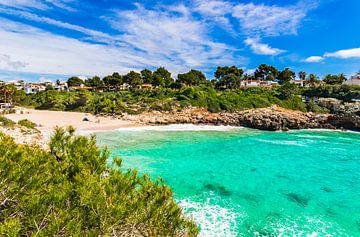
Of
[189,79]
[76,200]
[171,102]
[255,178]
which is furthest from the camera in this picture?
[189,79]

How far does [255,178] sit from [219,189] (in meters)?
4.12

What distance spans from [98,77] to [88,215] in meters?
103

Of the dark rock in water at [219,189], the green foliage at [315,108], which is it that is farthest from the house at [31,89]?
the dark rock in water at [219,189]

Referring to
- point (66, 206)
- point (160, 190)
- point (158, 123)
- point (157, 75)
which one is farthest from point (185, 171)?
point (157, 75)

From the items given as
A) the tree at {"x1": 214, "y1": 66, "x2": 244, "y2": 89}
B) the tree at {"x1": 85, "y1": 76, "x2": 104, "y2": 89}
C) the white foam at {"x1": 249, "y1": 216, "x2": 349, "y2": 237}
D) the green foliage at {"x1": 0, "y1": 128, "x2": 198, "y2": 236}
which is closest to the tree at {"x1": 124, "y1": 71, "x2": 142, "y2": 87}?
the tree at {"x1": 85, "y1": 76, "x2": 104, "y2": 89}

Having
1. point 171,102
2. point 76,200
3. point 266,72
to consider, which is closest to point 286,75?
point 266,72

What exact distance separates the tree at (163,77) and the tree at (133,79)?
7.11 m

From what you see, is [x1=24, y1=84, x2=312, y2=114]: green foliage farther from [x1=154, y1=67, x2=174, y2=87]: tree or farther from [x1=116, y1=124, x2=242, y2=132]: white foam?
[x1=154, y1=67, x2=174, y2=87]: tree

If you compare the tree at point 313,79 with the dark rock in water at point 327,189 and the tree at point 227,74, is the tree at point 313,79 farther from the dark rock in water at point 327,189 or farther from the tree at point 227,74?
the dark rock in water at point 327,189

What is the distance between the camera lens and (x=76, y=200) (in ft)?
17.0

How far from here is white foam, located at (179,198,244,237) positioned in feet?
37.5

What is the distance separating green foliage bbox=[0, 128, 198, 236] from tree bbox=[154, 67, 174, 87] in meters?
83.2

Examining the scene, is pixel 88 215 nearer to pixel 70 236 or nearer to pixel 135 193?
pixel 70 236

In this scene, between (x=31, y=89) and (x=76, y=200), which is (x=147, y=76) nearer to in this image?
(x=31, y=89)
